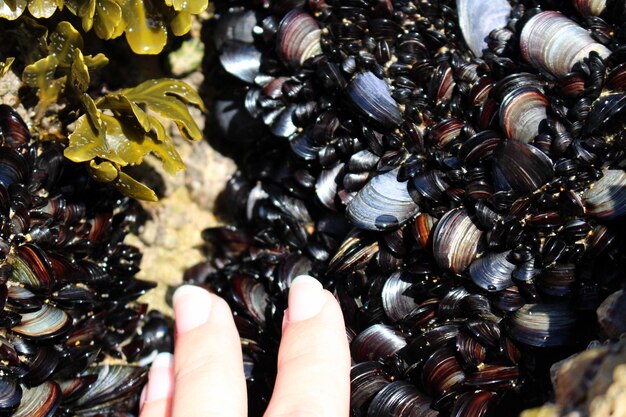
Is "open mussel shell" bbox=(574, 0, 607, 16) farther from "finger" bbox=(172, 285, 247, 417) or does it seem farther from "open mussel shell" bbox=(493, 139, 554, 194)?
"finger" bbox=(172, 285, 247, 417)

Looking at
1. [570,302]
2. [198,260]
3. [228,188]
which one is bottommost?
[198,260]

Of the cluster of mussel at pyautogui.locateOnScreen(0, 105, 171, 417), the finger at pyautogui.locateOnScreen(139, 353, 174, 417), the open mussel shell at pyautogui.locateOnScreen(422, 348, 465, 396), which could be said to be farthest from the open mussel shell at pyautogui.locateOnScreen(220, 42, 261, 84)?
the open mussel shell at pyautogui.locateOnScreen(422, 348, 465, 396)

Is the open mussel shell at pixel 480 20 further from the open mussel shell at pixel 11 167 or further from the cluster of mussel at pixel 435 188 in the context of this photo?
the open mussel shell at pixel 11 167

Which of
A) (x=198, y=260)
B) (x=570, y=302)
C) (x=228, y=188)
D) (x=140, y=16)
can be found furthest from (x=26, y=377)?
(x=570, y=302)

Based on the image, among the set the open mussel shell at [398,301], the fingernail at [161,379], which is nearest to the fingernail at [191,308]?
the fingernail at [161,379]

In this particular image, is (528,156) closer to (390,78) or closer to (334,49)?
(390,78)

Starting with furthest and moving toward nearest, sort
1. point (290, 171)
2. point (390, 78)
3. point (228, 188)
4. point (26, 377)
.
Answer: point (228, 188) < point (290, 171) < point (390, 78) < point (26, 377)

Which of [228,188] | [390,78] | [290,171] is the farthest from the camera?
[228,188]
